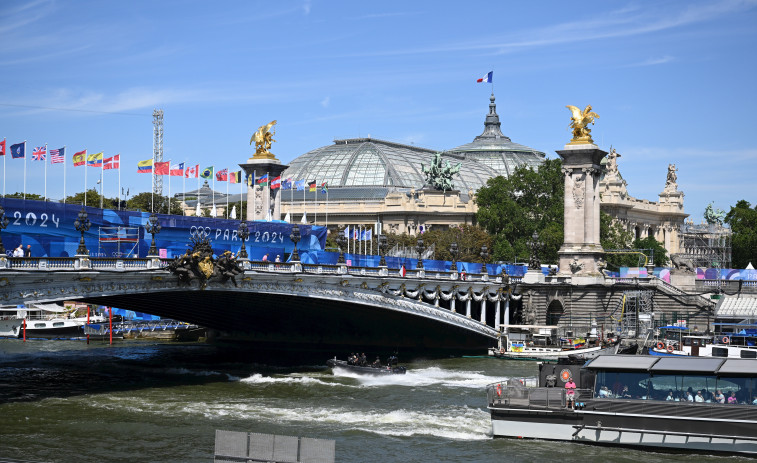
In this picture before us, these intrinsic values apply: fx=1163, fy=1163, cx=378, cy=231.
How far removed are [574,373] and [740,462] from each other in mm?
8217

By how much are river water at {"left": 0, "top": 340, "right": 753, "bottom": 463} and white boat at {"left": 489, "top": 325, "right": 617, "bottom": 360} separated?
2.39 m

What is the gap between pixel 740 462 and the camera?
45594 mm

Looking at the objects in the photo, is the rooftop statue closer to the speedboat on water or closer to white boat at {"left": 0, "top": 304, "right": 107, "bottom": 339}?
white boat at {"left": 0, "top": 304, "right": 107, "bottom": 339}

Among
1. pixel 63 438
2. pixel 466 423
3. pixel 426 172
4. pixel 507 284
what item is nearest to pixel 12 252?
pixel 63 438

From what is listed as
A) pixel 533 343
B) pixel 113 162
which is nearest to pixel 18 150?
pixel 113 162

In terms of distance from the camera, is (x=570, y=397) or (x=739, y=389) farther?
(x=570, y=397)

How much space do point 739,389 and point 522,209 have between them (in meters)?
93.6

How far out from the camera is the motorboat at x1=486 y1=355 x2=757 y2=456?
4700 centimetres

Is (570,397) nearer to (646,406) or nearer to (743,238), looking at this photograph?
(646,406)

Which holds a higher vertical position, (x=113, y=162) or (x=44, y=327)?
(x=113, y=162)

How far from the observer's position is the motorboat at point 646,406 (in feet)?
154

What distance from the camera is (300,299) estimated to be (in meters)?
76.0

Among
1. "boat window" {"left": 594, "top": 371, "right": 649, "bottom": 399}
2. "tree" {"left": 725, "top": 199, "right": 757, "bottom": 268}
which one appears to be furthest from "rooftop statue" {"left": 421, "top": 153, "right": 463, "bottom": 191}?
"boat window" {"left": 594, "top": 371, "right": 649, "bottom": 399}

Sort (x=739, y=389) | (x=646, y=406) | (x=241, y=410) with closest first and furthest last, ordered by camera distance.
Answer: (x=739, y=389)
(x=646, y=406)
(x=241, y=410)
